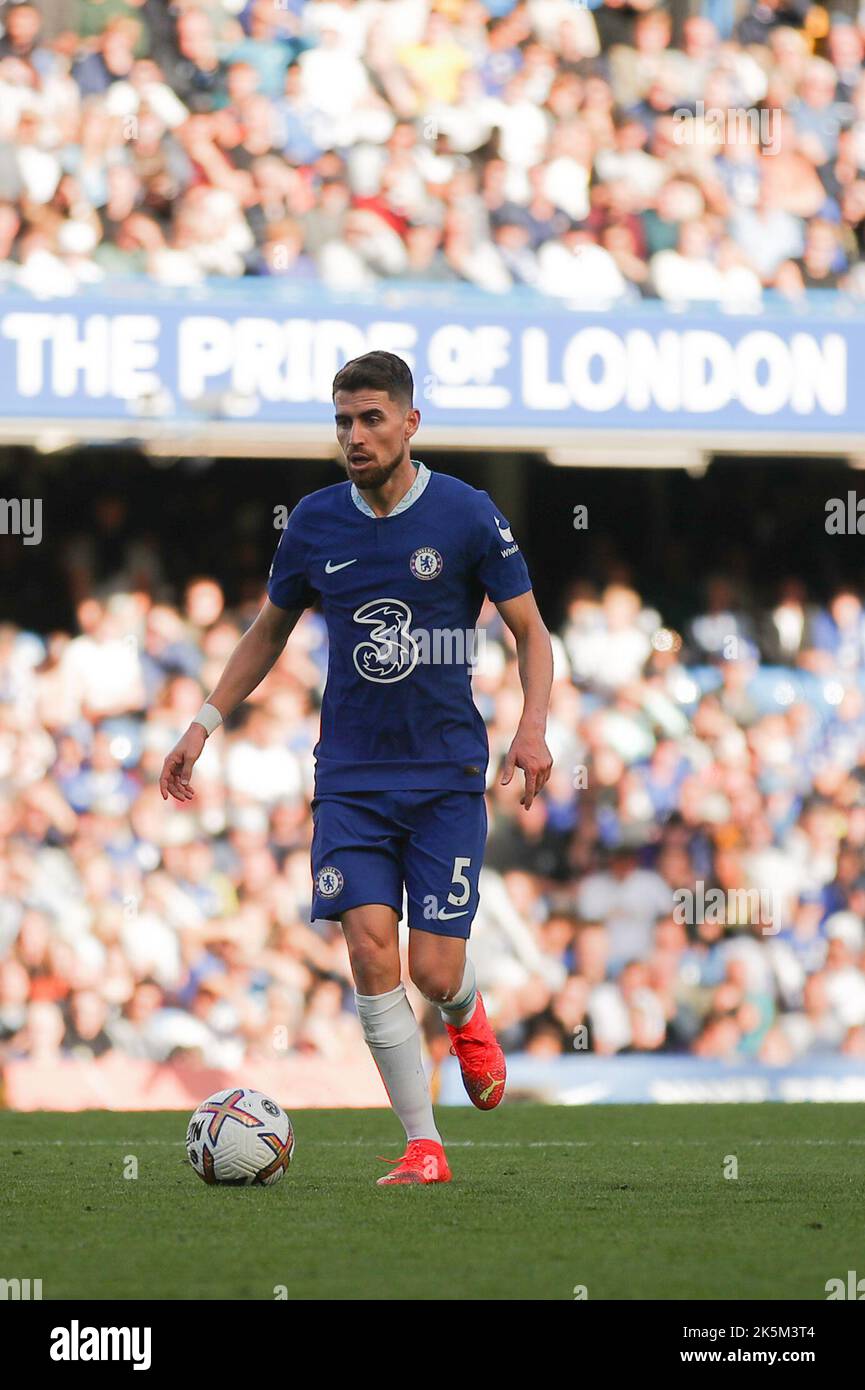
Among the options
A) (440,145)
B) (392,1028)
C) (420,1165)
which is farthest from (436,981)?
(440,145)

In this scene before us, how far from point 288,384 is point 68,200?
1632 millimetres

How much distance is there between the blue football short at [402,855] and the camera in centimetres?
515

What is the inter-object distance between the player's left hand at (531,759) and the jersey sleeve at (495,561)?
38cm

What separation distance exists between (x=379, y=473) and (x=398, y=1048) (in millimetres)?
1373

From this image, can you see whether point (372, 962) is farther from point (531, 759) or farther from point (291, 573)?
point (291, 573)

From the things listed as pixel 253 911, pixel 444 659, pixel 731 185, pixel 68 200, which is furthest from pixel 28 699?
pixel 444 659

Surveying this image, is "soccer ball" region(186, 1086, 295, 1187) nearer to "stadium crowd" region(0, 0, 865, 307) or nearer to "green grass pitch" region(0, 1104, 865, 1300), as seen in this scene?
"green grass pitch" region(0, 1104, 865, 1300)

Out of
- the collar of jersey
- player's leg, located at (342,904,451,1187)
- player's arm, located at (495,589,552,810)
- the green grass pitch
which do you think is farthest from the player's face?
the green grass pitch

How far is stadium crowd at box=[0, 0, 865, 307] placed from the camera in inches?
443

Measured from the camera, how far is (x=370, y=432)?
5.13 meters

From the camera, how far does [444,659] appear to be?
17.2 ft

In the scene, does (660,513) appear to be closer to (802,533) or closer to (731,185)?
(802,533)

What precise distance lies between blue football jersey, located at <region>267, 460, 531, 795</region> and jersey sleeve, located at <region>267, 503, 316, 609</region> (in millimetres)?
35

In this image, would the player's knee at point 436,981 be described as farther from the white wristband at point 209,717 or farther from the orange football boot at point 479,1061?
the white wristband at point 209,717
